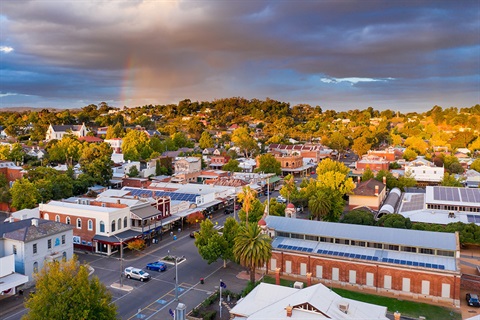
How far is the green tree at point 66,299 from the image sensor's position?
87.6ft

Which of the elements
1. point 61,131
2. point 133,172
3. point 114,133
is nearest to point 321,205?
point 133,172

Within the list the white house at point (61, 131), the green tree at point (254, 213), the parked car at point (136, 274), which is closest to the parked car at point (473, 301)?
the green tree at point (254, 213)

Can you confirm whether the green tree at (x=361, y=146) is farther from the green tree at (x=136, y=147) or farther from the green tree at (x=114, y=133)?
the green tree at (x=114, y=133)

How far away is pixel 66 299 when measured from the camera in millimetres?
27047

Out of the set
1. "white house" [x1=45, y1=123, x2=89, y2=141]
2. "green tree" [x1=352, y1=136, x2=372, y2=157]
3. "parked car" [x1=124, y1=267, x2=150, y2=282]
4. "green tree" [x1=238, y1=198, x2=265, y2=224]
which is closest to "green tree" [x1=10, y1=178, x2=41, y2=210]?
"parked car" [x1=124, y1=267, x2=150, y2=282]

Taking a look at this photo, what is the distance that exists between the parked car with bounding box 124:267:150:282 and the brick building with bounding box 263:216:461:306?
44.4 ft

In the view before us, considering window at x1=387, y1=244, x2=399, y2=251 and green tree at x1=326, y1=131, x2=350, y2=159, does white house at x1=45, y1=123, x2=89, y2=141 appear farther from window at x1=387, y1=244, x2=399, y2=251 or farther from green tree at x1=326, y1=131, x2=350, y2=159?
window at x1=387, y1=244, x2=399, y2=251

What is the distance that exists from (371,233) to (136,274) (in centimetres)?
2551

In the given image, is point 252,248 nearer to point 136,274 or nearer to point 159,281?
point 159,281

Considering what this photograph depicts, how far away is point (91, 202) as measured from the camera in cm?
5912

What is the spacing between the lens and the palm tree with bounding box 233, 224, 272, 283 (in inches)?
1548

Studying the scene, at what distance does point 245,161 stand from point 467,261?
77798 mm

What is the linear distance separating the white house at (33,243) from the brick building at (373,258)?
23070 millimetres

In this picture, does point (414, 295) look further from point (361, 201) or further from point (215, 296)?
point (361, 201)
